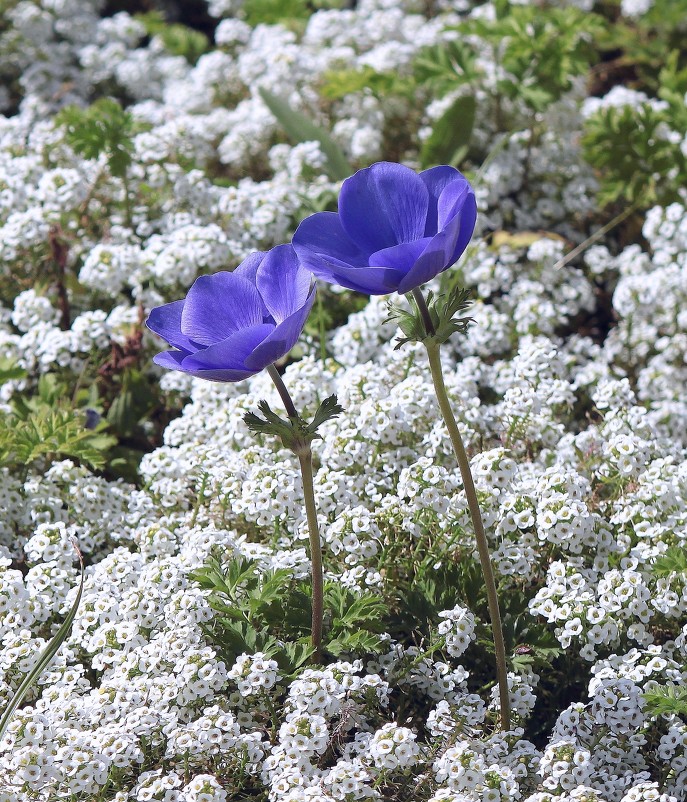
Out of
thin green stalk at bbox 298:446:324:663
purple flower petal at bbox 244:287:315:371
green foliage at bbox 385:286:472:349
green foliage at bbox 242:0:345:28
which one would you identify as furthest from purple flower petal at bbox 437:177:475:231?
green foliage at bbox 242:0:345:28

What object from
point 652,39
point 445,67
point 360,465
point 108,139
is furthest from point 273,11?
point 360,465

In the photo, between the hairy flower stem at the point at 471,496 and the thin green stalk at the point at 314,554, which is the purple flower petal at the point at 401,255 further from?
the thin green stalk at the point at 314,554

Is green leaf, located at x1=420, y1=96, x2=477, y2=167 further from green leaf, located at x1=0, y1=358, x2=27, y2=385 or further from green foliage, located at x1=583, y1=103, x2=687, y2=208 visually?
green leaf, located at x1=0, y1=358, x2=27, y2=385

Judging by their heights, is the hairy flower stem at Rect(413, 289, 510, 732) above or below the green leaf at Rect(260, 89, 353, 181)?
below

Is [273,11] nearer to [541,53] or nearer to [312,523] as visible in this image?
[541,53]

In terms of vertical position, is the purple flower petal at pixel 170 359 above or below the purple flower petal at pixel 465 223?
below

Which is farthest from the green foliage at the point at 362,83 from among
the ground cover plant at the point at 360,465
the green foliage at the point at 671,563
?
the green foliage at the point at 671,563
